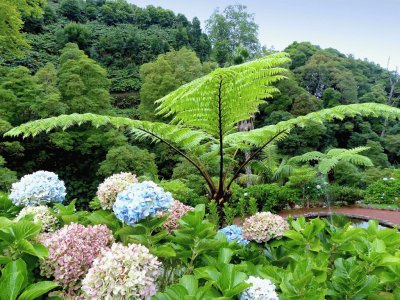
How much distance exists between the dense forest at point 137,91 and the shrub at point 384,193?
5.35ft

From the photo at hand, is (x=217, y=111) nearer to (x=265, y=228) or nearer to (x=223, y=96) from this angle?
(x=223, y=96)

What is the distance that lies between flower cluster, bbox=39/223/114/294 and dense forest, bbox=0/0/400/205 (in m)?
2.51

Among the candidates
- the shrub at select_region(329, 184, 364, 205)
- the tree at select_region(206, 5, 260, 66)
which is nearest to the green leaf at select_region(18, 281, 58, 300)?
the shrub at select_region(329, 184, 364, 205)

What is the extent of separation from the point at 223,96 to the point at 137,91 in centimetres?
2242

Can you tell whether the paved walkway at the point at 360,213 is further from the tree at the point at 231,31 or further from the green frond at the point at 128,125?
the tree at the point at 231,31

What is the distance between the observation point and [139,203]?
98cm

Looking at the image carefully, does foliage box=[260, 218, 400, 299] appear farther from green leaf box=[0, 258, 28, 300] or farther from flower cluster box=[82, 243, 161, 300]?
green leaf box=[0, 258, 28, 300]

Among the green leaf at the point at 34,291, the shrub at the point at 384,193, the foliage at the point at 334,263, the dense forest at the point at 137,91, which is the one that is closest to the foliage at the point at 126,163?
the dense forest at the point at 137,91

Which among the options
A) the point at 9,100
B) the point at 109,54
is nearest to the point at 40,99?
the point at 9,100

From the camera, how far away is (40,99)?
11227 mm

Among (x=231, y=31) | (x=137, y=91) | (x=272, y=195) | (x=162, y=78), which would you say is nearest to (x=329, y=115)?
(x=272, y=195)

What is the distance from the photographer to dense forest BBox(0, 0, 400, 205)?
1078cm

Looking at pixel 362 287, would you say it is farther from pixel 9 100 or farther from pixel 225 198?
pixel 9 100

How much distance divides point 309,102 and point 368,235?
58.3ft
